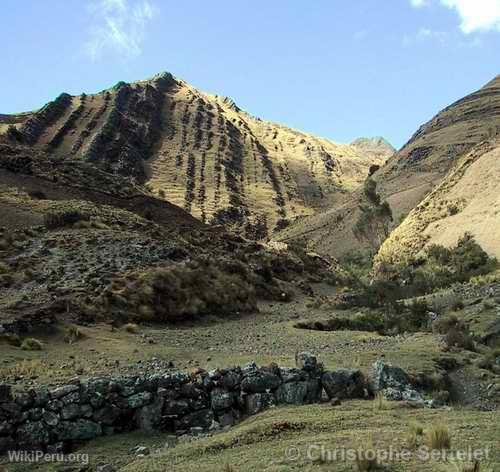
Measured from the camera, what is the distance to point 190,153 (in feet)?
465

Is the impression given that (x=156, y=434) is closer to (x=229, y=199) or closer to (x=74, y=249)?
(x=74, y=249)

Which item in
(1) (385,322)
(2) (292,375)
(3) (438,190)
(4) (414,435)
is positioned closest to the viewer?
(4) (414,435)

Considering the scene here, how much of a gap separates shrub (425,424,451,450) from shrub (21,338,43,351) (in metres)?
14.6

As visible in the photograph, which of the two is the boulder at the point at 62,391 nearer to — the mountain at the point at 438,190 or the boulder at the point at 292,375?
the boulder at the point at 292,375

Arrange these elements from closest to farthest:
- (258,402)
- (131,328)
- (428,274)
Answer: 1. (258,402)
2. (131,328)
3. (428,274)

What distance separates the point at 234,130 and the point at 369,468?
561 ft

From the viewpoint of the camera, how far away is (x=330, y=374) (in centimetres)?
1373

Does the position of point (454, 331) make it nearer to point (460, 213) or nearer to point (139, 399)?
point (139, 399)

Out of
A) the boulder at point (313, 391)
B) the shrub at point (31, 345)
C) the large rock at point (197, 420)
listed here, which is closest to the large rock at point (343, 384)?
the boulder at point (313, 391)

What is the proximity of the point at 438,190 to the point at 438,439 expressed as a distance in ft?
173

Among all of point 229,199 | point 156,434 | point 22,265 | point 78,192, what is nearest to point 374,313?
point 22,265

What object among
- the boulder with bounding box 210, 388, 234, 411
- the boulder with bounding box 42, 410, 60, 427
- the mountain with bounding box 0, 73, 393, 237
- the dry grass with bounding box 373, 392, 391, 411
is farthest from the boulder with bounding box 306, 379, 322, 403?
the mountain with bounding box 0, 73, 393, 237

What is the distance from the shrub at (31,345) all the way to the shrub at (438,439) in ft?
48.0

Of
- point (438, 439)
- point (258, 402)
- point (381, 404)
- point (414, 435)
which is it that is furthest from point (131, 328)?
point (438, 439)
